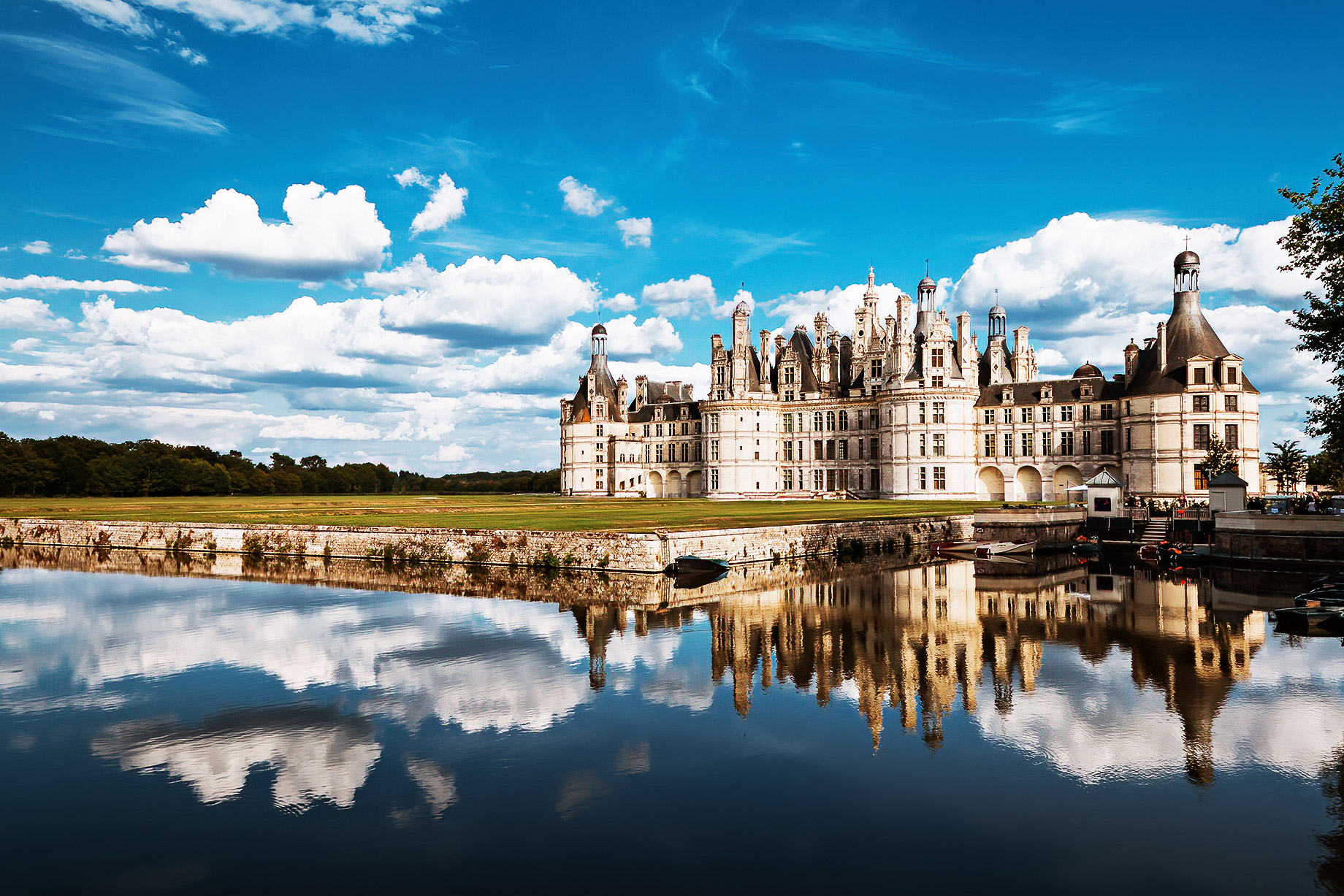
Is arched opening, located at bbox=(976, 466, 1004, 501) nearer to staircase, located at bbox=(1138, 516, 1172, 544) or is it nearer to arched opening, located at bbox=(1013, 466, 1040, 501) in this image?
arched opening, located at bbox=(1013, 466, 1040, 501)

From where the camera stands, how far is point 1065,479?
248 feet

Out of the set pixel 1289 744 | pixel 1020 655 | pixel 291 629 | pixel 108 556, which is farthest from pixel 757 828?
pixel 108 556

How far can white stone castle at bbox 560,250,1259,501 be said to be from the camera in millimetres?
65812

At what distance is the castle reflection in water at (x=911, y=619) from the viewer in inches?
682

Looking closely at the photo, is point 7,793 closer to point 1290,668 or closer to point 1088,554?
point 1290,668

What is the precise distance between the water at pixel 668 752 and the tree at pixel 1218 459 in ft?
132

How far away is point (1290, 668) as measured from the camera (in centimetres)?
1903

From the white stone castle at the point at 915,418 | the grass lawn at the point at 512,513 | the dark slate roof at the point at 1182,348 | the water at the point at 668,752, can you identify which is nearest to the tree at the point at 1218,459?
the white stone castle at the point at 915,418

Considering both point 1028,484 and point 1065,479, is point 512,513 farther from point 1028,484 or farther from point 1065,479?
point 1065,479

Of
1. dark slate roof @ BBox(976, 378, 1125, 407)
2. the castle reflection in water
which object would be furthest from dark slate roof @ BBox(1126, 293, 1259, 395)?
the castle reflection in water

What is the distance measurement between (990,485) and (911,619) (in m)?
59.6

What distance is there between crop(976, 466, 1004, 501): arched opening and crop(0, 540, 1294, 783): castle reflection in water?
37.6 m

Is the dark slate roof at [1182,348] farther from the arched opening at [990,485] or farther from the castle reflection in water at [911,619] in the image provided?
the castle reflection in water at [911,619]

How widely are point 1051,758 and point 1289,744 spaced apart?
410cm
